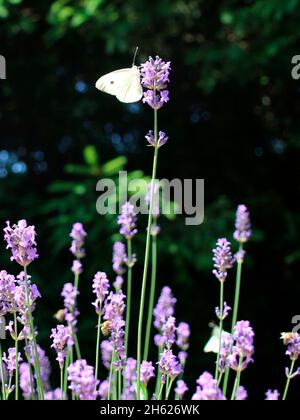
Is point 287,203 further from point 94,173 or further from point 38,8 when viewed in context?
point 38,8

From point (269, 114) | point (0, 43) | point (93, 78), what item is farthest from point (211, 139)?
point (0, 43)

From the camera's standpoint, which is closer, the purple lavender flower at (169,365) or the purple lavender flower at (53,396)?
the purple lavender flower at (169,365)

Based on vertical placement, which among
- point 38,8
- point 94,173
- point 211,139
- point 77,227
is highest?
point 38,8

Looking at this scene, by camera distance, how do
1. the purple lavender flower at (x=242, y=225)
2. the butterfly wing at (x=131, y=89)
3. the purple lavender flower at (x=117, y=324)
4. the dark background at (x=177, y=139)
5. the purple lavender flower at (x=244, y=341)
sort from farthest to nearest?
the dark background at (x=177, y=139) → the purple lavender flower at (x=242, y=225) → the butterfly wing at (x=131, y=89) → the purple lavender flower at (x=117, y=324) → the purple lavender flower at (x=244, y=341)

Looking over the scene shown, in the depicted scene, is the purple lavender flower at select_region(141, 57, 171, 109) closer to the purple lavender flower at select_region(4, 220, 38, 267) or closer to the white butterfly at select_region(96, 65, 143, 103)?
the white butterfly at select_region(96, 65, 143, 103)

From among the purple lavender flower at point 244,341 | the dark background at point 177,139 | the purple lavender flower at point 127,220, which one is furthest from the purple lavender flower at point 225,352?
the dark background at point 177,139

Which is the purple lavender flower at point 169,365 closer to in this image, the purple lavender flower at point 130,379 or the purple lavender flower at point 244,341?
the purple lavender flower at point 244,341
